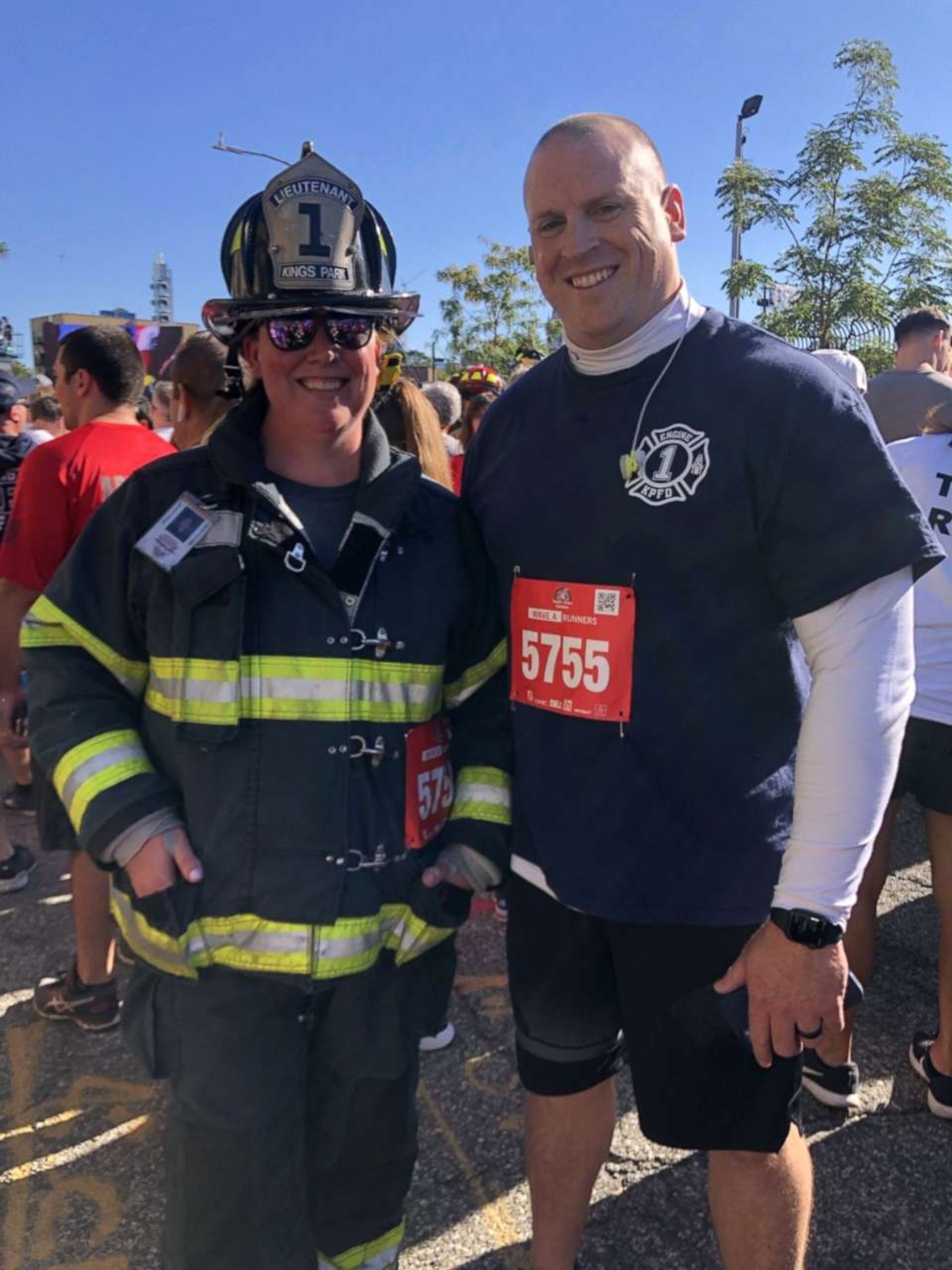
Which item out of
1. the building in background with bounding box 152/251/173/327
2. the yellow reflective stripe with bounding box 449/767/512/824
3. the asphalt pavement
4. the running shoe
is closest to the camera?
the yellow reflective stripe with bounding box 449/767/512/824

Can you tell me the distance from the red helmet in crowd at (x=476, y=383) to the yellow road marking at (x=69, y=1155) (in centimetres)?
411

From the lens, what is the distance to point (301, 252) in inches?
65.5

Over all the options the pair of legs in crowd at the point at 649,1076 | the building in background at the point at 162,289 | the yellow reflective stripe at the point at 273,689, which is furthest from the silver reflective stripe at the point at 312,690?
the building in background at the point at 162,289

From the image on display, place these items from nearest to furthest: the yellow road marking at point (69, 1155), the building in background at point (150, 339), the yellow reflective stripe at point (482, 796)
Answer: the yellow reflective stripe at point (482, 796) → the yellow road marking at point (69, 1155) → the building in background at point (150, 339)

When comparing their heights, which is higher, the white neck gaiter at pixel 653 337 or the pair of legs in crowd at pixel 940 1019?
the white neck gaiter at pixel 653 337

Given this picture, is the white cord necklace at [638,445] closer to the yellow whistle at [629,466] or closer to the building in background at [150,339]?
the yellow whistle at [629,466]

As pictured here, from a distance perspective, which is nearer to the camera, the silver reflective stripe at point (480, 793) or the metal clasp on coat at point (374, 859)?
the metal clasp on coat at point (374, 859)

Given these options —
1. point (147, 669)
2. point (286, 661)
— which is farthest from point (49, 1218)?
point (286, 661)

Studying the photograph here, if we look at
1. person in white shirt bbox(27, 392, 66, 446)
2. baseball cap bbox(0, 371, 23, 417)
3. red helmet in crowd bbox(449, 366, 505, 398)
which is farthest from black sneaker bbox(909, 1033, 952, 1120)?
person in white shirt bbox(27, 392, 66, 446)

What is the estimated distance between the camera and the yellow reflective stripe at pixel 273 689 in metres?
1.60

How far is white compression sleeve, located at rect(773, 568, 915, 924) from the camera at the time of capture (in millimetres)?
1539

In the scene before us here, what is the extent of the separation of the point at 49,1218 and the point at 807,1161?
71.5 inches

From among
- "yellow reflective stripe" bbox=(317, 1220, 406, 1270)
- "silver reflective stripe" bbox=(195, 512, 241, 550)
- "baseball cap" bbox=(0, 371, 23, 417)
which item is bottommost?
"yellow reflective stripe" bbox=(317, 1220, 406, 1270)

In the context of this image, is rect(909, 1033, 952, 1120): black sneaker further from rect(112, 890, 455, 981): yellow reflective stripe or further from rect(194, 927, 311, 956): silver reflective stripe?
rect(194, 927, 311, 956): silver reflective stripe
